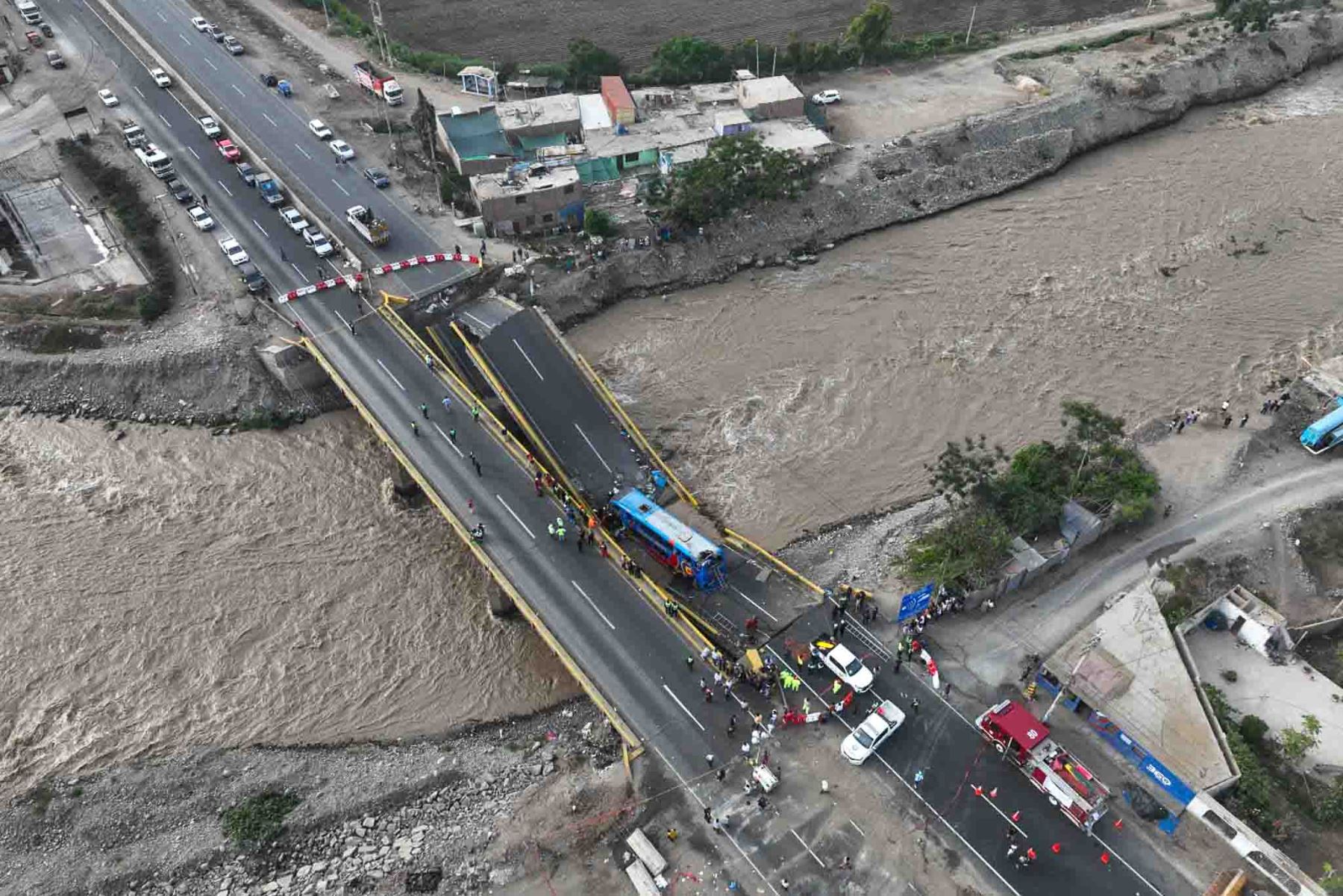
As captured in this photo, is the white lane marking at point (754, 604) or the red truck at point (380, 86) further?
the red truck at point (380, 86)

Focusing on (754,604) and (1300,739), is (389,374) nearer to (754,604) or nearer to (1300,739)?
(754,604)

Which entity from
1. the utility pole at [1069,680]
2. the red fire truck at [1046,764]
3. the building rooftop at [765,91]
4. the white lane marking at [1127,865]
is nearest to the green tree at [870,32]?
the building rooftop at [765,91]

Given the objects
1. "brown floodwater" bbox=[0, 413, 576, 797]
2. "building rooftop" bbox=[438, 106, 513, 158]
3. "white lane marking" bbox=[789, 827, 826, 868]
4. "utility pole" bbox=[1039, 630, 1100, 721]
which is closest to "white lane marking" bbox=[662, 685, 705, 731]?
"white lane marking" bbox=[789, 827, 826, 868]

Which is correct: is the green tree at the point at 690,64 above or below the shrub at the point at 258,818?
above

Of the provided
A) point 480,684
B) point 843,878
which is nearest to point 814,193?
point 480,684

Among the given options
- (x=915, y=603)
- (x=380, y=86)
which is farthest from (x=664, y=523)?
(x=380, y=86)

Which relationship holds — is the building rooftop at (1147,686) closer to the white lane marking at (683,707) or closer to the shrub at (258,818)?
the white lane marking at (683,707)
